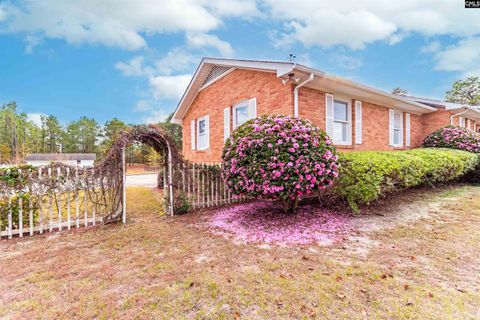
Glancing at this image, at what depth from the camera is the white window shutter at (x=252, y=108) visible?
8.55 m

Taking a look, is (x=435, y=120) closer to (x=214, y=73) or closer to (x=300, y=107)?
(x=300, y=107)

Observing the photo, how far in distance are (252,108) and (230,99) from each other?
1.66 meters

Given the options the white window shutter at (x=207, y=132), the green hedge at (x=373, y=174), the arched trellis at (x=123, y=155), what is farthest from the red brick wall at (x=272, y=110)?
the arched trellis at (x=123, y=155)

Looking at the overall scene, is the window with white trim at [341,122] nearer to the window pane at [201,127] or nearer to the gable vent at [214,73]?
the gable vent at [214,73]

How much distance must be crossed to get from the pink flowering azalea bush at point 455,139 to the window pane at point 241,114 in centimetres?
959

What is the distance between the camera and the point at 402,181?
622 centimetres

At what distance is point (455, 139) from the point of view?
10.7 m

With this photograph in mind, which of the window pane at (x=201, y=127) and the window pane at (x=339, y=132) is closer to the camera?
the window pane at (x=339, y=132)

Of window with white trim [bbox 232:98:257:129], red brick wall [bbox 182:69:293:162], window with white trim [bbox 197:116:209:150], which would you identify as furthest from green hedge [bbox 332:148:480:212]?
window with white trim [bbox 197:116:209:150]

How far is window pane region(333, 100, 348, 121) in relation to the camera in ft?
29.0

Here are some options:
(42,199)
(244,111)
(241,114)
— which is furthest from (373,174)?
(42,199)

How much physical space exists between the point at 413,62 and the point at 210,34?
16.1 metres

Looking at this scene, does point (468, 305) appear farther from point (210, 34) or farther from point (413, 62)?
point (413, 62)

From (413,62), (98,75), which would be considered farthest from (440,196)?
(98,75)
